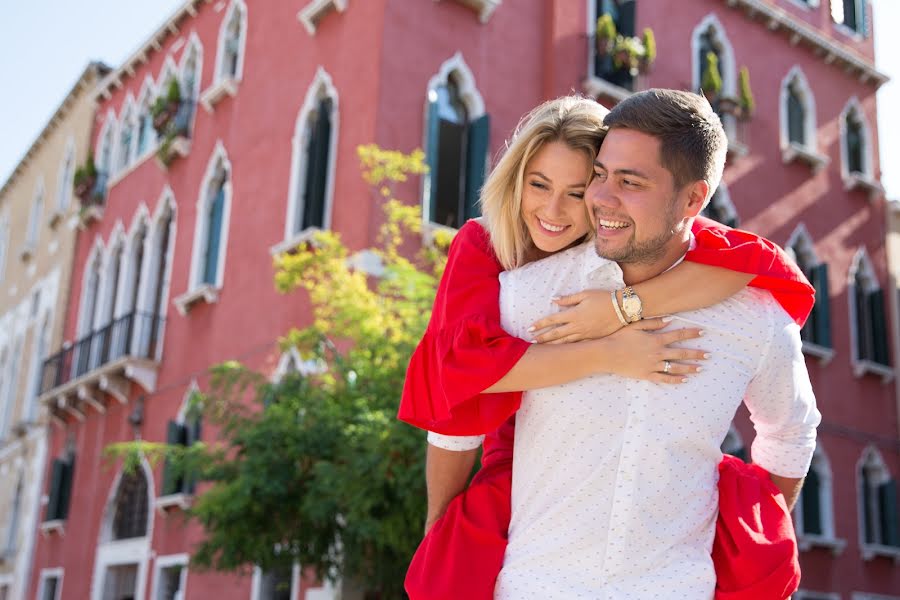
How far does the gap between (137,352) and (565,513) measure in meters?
13.0

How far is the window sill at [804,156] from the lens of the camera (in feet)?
47.9

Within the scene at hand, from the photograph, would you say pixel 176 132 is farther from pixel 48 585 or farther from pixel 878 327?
pixel 878 327

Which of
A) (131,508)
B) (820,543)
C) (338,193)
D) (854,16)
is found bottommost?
(820,543)

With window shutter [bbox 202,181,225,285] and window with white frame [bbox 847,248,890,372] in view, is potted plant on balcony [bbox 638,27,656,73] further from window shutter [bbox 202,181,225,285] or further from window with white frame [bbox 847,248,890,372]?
window shutter [bbox 202,181,225,285]

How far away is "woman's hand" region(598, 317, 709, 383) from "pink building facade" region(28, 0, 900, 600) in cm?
800

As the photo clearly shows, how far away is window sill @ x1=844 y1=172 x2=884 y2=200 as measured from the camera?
612 inches

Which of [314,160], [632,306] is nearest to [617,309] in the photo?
[632,306]

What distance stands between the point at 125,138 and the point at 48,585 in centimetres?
716

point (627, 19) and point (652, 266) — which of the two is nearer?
point (652, 266)

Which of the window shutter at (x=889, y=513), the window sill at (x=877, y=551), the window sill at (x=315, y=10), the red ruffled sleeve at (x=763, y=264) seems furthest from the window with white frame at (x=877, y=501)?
the red ruffled sleeve at (x=763, y=264)

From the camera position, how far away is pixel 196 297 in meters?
13.0

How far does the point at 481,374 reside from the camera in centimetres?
210

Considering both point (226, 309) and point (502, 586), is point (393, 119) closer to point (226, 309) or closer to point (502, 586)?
point (226, 309)

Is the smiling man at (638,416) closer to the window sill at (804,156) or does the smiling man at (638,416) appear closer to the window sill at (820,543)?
the window sill at (820,543)
